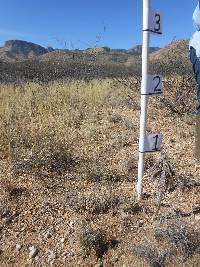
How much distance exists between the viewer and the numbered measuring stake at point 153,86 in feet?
12.3

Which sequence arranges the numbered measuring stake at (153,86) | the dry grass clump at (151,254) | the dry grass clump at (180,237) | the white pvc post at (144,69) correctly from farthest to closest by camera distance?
the numbered measuring stake at (153,86) < the white pvc post at (144,69) < the dry grass clump at (180,237) < the dry grass clump at (151,254)

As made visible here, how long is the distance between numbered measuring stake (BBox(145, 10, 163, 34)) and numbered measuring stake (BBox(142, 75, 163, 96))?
0.37m

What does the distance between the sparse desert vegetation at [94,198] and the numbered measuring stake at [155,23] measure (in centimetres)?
130

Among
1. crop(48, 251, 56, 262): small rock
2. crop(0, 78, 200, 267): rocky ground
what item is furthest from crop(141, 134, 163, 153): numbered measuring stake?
crop(48, 251, 56, 262): small rock

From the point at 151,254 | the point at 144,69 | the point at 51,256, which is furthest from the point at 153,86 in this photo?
the point at 51,256

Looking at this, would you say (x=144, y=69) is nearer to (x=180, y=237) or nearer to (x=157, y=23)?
(x=157, y=23)

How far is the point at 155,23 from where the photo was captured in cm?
362

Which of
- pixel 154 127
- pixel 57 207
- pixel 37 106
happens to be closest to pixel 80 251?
pixel 57 207

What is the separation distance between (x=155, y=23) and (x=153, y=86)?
0.51 m

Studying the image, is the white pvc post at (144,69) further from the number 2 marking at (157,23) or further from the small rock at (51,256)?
the small rock at (51,256)

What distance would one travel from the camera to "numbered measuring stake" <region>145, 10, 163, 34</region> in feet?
11.8

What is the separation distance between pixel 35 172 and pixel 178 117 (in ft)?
11.4

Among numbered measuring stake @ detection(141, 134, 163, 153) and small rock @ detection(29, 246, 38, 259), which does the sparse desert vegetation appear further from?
numbered measuring stake @ detection(141, 134, 163, 153)

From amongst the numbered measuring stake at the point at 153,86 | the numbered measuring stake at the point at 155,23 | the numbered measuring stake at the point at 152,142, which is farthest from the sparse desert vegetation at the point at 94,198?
the numbered measuring stake at the point at 155,23
